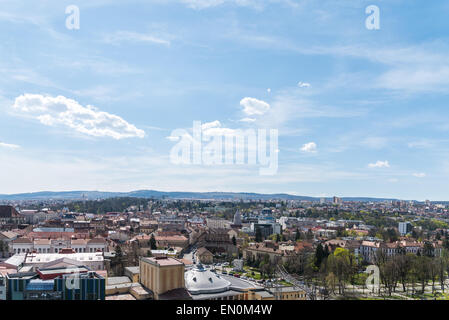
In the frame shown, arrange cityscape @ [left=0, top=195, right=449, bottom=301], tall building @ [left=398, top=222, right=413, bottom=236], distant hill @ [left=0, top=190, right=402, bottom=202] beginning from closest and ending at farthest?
cityscape @ [left=0, top=195, right=449, bottom=301], tall building @ [left=398, top=222, right=413, bottom=236], distant hill @ [left=0, top=190, right=402, bottom=202]

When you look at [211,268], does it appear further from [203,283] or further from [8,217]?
[8,217]

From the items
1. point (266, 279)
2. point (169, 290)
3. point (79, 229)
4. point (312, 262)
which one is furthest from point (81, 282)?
point (79, 229)

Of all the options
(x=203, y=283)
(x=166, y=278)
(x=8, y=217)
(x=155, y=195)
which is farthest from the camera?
(x=155, y=195)

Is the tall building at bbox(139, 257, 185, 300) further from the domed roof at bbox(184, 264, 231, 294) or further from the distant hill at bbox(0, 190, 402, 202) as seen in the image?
the distant hill at bbox(0, 190, 402, 202)

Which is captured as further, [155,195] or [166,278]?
[155,195]

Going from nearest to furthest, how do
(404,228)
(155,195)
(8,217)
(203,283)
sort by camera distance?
(203,283) → (8,217) → (404,228) → (155,195)

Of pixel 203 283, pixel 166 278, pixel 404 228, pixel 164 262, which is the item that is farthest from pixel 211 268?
pixel 404 228

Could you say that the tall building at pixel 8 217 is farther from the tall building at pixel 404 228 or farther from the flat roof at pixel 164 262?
the tall building at pixel 404 228

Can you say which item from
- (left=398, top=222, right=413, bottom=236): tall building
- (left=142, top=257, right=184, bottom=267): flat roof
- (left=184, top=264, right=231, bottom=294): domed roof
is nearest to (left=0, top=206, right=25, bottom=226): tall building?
(left=142, top=257, right=184, bottom=267): flat roof
